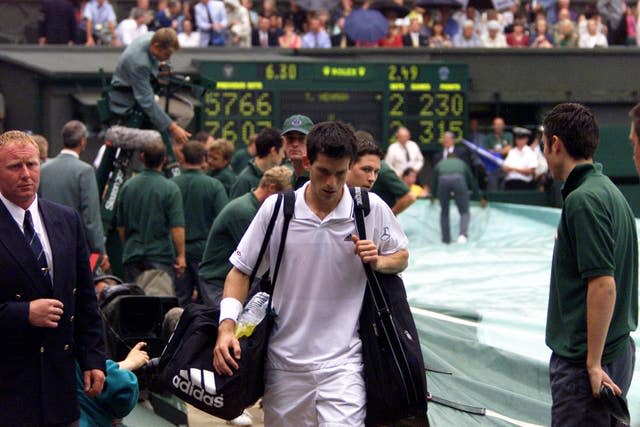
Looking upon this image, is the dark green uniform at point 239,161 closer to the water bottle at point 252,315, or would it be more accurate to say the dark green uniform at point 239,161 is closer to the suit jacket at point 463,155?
the suit jacket at point 463,155

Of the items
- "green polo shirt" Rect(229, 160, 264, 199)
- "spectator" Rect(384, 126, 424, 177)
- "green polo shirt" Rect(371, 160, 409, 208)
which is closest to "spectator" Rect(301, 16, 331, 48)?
"spectator" Rect(384, 126, 424, 177)

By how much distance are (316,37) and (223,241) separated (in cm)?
1557

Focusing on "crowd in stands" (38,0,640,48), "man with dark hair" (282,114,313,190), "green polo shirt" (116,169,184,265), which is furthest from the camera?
"crowd in stands" (38,0,640,48)

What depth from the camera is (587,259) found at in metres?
5.01

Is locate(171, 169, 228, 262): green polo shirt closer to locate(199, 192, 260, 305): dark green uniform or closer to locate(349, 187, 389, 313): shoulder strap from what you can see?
locate(199, 192, 260, 305): dark green uniform

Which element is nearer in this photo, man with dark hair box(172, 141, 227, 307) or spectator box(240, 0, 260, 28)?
man with dark hair box(172, 141, 227, 307)

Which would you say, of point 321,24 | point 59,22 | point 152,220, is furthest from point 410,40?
point 152,220

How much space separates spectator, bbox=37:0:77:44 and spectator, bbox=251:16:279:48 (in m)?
3.17

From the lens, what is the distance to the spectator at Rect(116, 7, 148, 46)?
895 inches

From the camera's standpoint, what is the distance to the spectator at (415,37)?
24.0 meters

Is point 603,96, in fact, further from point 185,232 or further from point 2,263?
point 2,263

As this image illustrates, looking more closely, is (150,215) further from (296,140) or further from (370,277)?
(370,277)

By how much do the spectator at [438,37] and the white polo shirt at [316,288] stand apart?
1896 cm

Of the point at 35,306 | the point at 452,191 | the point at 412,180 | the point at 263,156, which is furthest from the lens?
the point at 412,180
